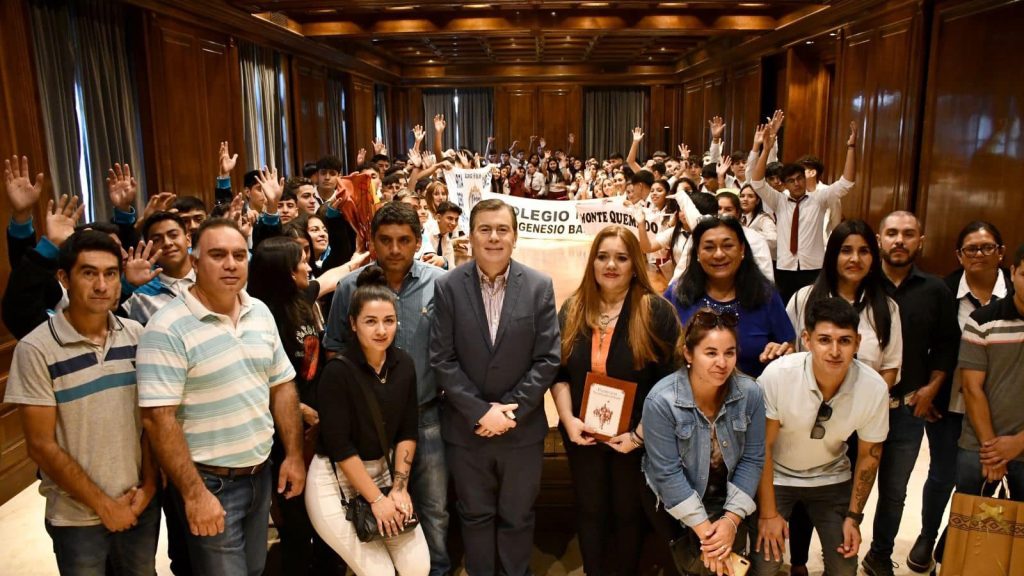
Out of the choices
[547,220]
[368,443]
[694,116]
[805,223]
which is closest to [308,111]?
[547,220]

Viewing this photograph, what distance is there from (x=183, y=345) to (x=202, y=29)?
5.89 metres

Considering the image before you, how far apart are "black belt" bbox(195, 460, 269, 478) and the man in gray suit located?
695mm

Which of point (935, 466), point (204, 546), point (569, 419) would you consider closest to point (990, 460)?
point (935, 466)

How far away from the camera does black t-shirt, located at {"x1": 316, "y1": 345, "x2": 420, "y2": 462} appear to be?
2.25m

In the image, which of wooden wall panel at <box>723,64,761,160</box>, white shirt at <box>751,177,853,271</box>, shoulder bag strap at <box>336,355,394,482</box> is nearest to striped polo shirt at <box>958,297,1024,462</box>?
shoulder bag strap at <box>336,355,394,482</box>

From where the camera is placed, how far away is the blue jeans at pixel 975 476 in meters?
2.48

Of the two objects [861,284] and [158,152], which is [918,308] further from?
[158,152]

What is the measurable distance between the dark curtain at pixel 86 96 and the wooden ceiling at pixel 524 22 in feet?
5.84

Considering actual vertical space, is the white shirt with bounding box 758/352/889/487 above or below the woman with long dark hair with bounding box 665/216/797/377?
below

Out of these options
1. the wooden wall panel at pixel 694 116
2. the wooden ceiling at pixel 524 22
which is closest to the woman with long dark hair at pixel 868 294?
the wooden ceiling at pixel 524 22

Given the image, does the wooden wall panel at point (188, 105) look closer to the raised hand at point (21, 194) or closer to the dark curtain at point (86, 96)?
the dark curtain at point (86, 96)

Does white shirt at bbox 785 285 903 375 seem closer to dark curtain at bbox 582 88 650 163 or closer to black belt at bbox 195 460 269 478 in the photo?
black belt at bbox 195 460 269 478

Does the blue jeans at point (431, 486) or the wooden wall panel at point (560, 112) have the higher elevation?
the wooden wall panel at point (560, 112)

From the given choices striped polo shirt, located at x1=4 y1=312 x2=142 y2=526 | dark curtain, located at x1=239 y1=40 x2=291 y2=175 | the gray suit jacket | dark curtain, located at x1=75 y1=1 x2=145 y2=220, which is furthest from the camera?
dark curtain, located at x1=239 y1=40 x2=291 y2=175
